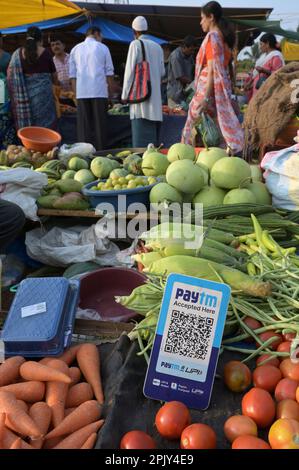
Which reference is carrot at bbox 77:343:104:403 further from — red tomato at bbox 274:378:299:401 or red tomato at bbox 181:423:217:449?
red tomato at bbox 274:378:299:401

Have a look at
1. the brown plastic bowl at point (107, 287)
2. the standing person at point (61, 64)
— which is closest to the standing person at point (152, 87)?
the standing person at point (61, 64)

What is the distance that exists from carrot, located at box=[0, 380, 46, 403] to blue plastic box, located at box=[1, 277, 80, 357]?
18 centimetres

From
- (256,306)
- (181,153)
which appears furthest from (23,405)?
(181,153)

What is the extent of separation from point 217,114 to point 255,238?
257 centimetres

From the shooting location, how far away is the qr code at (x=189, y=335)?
52.4 inches

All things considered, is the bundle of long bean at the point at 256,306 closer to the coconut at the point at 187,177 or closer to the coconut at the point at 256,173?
the coconut at the point at 187,177

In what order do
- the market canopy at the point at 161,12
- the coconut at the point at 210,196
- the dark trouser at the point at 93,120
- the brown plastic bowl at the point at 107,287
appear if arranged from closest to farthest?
the brown plastic bowl at the point at 107,287 → the coconut at the point at 210,196 → the dark trouser at the point at 93,120 → the market canopy at the point at 161,12

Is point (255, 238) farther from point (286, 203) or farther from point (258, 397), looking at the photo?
point (258, 397)

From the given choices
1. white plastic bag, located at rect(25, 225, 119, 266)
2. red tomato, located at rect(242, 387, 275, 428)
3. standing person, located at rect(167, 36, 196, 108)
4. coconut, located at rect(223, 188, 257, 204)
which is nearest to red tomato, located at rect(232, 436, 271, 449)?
red tomato, located at rect(242, 387, 275, 428)

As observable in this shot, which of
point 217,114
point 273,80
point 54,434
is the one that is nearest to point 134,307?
point 54,434

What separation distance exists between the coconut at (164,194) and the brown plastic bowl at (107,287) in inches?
23.6

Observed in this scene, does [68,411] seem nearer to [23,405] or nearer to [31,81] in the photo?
[23,405]
